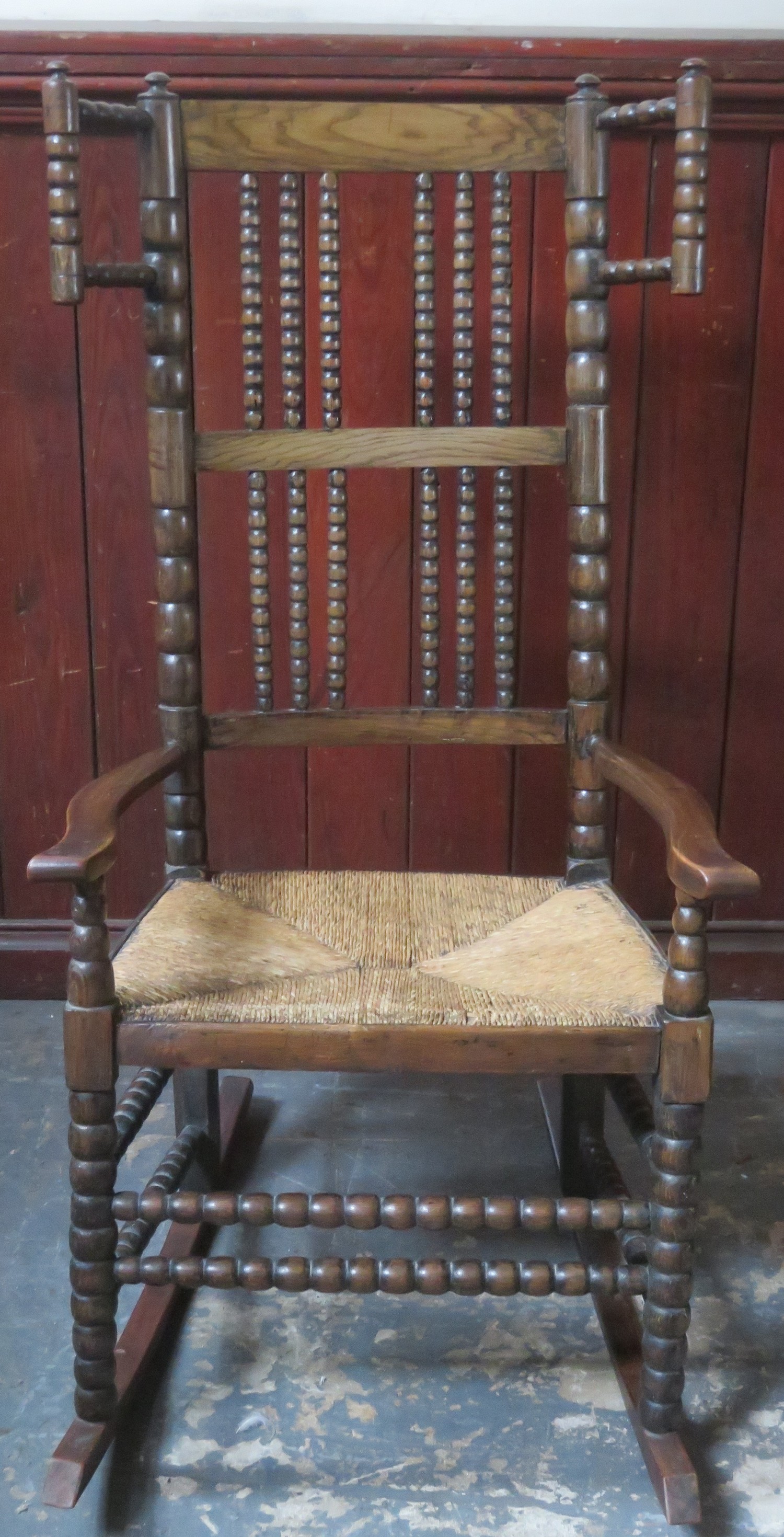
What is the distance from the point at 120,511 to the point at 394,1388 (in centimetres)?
113

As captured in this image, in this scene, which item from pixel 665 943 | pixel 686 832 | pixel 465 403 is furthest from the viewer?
pixel 665 943

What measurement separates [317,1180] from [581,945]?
507 millimetres

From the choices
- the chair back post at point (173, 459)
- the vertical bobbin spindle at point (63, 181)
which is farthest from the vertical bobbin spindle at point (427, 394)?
the vertical bobbin spindle at point (63, 181)

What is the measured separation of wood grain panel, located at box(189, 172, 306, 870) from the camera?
1.60m

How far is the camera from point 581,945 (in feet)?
3.70

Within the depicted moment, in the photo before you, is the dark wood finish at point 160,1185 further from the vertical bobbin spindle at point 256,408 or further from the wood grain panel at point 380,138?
the wood grain panel at point 380,138

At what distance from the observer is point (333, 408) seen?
129 centimetres

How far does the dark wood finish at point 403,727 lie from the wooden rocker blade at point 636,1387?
46 centimetres

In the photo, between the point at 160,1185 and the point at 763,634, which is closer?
the point at 160,1185

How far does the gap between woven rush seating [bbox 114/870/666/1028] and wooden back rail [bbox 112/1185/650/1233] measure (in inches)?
6.2

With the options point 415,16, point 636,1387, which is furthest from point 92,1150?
point 415,16

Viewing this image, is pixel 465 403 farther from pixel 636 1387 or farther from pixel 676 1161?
pixel 636 1387

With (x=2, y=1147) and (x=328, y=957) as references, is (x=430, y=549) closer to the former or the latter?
(x=328, y=957)

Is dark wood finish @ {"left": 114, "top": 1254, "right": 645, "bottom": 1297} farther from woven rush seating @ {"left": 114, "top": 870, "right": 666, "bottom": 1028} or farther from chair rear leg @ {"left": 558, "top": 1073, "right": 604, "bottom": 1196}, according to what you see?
chair rear leg @ {"left": 558, "top": 1073, "right": 604, "bottom": 1196}
